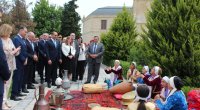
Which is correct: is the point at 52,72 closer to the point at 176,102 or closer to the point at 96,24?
the point at 176,102

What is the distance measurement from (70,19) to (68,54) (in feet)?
81.1

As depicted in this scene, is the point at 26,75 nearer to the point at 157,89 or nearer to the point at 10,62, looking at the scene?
the point at 10,62

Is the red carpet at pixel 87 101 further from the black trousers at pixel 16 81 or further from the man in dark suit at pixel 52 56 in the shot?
the man in dark suit at pixel 52 56

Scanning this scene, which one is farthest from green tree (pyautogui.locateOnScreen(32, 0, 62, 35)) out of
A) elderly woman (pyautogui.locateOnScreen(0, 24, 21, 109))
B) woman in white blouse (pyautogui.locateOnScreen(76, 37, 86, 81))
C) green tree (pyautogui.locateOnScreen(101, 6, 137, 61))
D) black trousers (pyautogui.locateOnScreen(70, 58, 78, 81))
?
elderly woman (pyautogui.locateOnScreen(0, 24, 21, 109))

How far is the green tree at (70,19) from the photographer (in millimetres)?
36344

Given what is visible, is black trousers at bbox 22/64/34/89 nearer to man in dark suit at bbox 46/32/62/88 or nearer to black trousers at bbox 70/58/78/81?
man in dark suit at bbox 46/32/62/88

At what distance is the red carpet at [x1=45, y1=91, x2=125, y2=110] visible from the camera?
7219 mm

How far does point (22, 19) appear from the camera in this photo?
27859 millimetres

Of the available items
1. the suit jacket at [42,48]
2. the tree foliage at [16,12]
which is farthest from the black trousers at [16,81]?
the tree foliage at [16,12]

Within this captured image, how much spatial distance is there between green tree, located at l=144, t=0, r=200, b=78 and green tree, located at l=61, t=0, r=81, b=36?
26.7 metres

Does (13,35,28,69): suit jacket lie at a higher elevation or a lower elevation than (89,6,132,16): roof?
lower

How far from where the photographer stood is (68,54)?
1213cm

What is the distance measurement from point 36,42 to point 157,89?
5.04 meters

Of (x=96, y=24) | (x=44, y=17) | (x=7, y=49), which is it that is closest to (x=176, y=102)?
(x=7, y=49)
